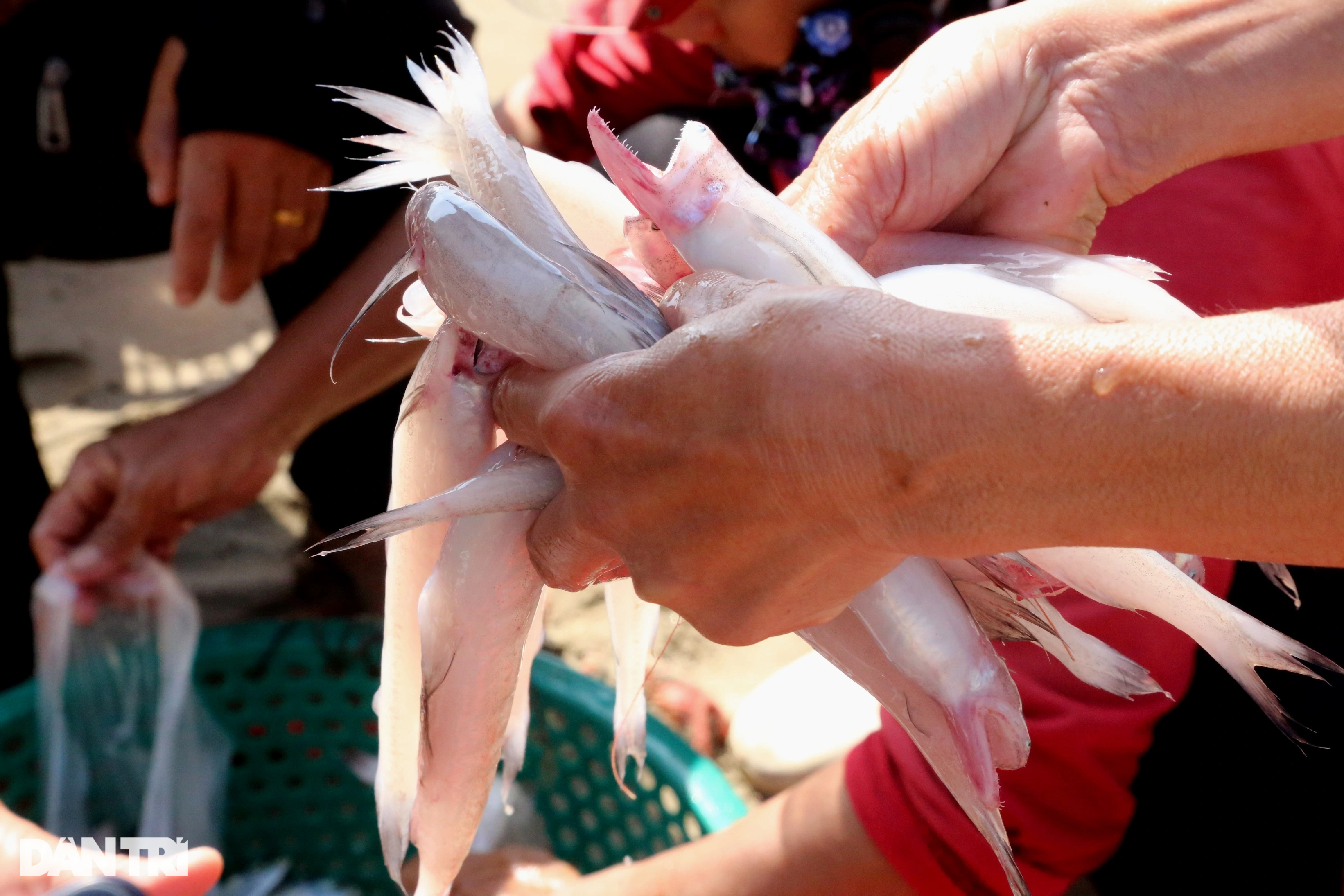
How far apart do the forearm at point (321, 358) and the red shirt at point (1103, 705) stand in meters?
0.87

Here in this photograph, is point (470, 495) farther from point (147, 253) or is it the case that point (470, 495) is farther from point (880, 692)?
point (147, 253)

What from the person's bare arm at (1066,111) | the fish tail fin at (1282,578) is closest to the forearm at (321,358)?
the person's bare arm at (1066,111)

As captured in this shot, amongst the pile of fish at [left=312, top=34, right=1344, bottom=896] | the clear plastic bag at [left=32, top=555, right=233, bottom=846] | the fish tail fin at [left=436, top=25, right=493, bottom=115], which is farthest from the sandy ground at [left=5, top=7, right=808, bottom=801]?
the fish tail fin at [left=436, top=25, right=493, bottom=115]

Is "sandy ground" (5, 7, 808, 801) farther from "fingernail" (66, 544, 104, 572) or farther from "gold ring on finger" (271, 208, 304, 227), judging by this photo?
"gold ring on finger" (271, 208, 304, 227)

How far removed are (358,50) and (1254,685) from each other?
1.33 m

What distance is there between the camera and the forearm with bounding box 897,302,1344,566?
0.42m

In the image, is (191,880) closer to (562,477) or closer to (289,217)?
(562,477)

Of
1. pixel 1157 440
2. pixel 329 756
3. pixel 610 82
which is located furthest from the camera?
pixel 610 82

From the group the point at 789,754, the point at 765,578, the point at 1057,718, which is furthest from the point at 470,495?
the point at 789,754

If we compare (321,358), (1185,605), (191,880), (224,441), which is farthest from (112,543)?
(1185,605)

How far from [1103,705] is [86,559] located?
1.17 meters

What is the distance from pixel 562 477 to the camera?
561mm

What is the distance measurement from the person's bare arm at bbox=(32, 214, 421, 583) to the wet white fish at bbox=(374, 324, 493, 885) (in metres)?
0.69

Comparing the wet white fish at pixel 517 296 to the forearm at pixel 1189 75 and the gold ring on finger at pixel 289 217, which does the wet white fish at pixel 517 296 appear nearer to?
the forearm at pixel 1189 75
